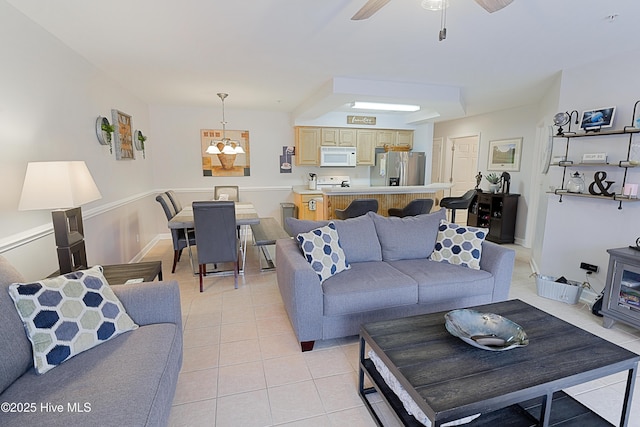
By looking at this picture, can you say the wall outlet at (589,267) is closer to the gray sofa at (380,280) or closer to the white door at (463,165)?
the gray sofa at (380,280)

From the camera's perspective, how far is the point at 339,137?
21.0 ft

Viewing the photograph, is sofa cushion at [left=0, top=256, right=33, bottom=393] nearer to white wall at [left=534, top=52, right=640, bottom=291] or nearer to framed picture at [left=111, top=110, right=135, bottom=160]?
framed picture at [left=111, top=110, right=135, bottom=160]

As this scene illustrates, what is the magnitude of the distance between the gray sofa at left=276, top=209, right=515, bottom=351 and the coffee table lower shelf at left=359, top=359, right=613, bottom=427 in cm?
65

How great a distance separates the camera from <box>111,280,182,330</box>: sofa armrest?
5.80 ft

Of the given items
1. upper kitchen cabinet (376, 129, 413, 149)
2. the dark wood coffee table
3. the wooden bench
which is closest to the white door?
upper kitchen cabinet (376, 129, 413, 149)

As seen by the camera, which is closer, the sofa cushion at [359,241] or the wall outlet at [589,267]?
the sofa cushion at [359,241]

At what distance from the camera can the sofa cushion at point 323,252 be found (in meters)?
2.51

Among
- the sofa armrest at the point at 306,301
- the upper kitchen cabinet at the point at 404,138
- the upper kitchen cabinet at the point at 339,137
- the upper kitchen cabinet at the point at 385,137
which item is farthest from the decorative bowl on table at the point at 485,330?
the upper kitchen cabinet at the point at 404,138

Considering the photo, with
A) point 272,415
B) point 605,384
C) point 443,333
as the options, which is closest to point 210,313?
point 272,415

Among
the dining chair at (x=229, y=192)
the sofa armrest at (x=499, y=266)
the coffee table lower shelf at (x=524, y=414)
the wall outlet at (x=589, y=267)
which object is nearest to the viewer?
the coffee table lower shelf at (x=524, y=414)

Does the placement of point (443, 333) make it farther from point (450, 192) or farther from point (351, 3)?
point (450, 192)

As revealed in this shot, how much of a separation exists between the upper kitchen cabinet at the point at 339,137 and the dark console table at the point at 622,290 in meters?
4.60

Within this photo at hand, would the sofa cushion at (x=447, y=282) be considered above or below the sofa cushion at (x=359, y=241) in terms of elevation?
below

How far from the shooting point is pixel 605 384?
2.00 meters
